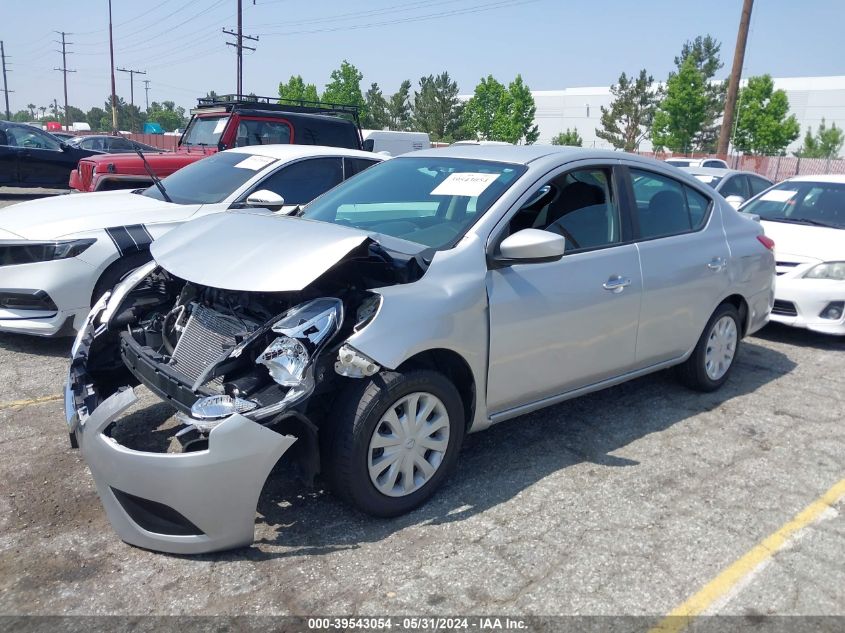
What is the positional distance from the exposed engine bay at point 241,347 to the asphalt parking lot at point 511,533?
1.58ft

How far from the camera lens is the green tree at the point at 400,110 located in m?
63.1

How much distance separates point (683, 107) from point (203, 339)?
5248cm

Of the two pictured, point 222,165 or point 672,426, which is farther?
point 222,165

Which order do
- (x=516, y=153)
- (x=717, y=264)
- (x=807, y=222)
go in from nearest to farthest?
(x=516, y=153)
(x=717, y=264)
(x=807, y=222)

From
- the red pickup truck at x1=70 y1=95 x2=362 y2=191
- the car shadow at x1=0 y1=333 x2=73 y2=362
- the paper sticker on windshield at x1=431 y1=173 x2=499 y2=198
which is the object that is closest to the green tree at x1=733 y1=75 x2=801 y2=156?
the red pickup truck at x1=70 y1=95 x2=362 y2=191

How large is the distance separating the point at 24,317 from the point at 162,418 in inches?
73.9

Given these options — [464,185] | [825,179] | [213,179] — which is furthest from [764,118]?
[464,185]

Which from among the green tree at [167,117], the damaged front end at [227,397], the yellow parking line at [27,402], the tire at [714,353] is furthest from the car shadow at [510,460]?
the green tree at [167,117]

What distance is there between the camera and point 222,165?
22.4ft

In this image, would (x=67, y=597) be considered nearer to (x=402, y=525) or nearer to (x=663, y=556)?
(x=402, y=525)

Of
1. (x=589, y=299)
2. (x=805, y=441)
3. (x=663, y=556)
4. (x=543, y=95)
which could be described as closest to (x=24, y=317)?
(x=589, y=299)

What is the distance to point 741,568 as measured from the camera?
3078 millimetres

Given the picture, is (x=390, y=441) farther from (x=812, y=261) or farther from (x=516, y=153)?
(x=812, y=261)

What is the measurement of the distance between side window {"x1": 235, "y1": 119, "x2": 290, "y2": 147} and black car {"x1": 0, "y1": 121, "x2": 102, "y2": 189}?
24.9 feet
